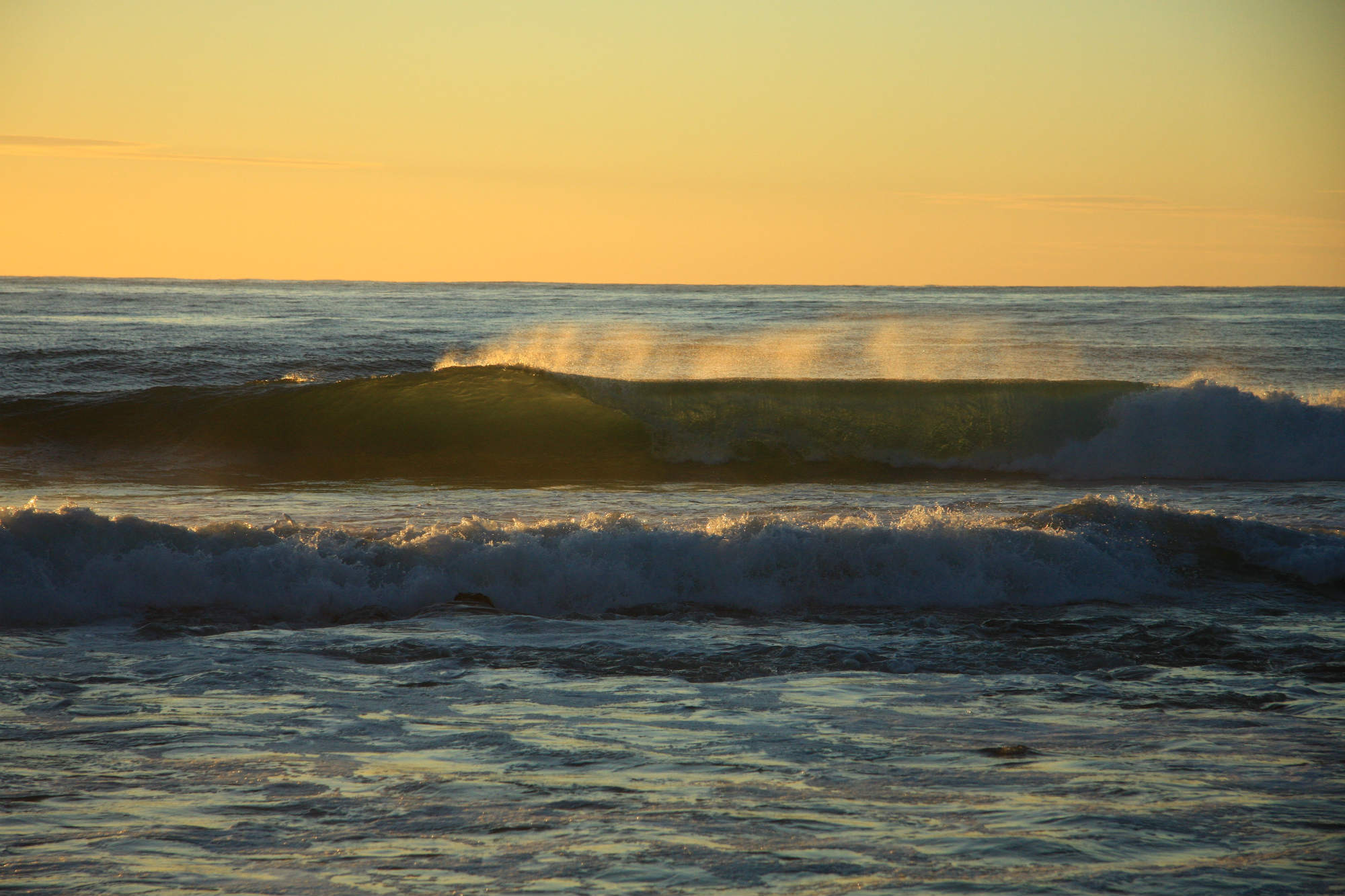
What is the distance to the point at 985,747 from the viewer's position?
4.27 m

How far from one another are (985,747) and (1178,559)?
4191 millimetres

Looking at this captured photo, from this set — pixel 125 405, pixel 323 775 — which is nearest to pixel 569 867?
pixel 323 775

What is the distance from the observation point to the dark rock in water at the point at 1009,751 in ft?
13.7

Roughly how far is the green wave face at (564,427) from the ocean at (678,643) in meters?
0.08

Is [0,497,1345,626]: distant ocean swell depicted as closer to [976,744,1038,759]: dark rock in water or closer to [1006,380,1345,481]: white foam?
[976,744,1038,759]: dark rock in water

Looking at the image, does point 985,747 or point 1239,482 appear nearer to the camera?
point 985,747

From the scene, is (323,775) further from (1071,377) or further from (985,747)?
(1071,377)

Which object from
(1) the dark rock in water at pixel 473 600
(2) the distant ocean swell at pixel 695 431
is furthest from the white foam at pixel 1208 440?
(1) the dark rock in water at pixel 473 600

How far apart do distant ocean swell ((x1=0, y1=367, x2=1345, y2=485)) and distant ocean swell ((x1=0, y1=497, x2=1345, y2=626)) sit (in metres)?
6.11

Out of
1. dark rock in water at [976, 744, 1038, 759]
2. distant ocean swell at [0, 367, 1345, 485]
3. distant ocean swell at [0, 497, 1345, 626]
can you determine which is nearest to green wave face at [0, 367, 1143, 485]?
distant ocean swell at [0, 367, 1345, 485]

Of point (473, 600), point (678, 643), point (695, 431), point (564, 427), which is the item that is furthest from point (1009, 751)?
point (564, 427)

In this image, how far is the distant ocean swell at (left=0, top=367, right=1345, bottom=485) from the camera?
1447 cm

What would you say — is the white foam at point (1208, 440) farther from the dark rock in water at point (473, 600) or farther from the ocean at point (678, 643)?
the dark rock in water at point (473, 600)

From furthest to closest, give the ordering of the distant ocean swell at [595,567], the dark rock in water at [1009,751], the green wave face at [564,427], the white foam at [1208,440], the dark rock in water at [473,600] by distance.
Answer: the white foam at [1208,440] → the green wave face at [564,427] → the dark rock in water at [473,600] → the distant ocean swell at [595,567] → the dark rock in water at [1009,751]
